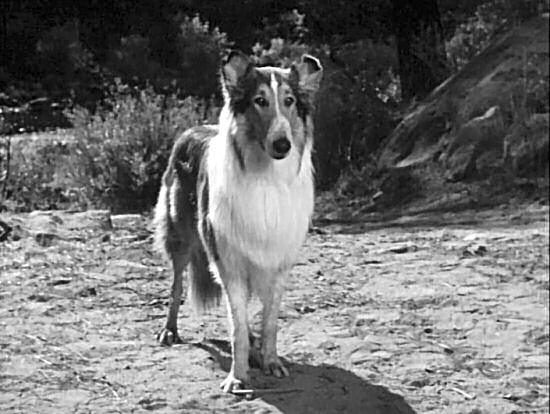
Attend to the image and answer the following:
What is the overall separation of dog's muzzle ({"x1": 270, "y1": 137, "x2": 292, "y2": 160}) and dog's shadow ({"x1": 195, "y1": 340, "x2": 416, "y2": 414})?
2.89 ft

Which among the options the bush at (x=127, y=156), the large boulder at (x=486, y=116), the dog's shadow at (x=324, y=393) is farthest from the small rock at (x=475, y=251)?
the bush at (x=127, y=156)

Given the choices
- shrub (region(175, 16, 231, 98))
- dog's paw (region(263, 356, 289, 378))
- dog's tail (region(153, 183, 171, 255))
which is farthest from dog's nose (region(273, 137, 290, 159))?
shrub (region(175, 16, 231, 98))

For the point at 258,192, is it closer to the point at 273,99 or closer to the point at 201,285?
the point at 273,99

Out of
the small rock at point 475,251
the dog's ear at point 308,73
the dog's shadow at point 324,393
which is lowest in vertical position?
the dog's shadow at point 324,393

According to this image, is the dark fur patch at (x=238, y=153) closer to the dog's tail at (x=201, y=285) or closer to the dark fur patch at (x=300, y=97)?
the dark fur patch at (x=300, y=97)

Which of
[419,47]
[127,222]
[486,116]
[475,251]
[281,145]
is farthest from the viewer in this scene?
[419,47]

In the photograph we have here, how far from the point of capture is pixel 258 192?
445cm

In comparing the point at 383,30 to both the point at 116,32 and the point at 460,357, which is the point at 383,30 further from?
the point at 460,357

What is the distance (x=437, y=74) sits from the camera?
35.4 ft

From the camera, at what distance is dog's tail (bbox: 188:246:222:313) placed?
16.7 feet

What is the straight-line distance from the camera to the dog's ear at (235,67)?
437 cm

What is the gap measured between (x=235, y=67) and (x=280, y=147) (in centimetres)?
40

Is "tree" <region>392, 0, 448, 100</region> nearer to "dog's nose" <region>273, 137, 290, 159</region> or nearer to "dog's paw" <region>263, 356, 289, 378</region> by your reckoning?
"dog's paw" <region>263, 356, 289, 378</region>

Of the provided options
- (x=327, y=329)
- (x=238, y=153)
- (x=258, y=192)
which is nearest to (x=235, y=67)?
(x=238, y=153)
